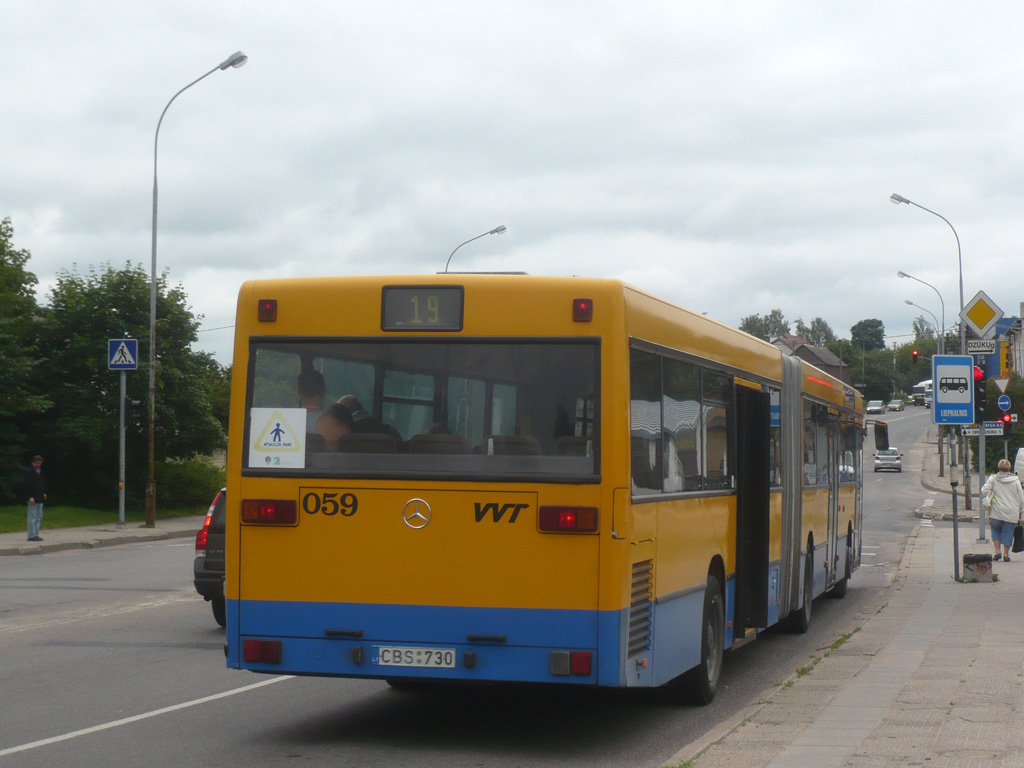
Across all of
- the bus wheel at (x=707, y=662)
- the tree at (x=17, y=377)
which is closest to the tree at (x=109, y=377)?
the tree at (x=17, y=377)

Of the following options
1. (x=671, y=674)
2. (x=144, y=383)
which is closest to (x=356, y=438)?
(x=671, y=674)

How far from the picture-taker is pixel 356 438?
7.58 m

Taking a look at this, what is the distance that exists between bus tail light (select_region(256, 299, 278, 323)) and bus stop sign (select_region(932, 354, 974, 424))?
12.5 m

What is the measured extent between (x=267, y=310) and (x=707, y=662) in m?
4.01

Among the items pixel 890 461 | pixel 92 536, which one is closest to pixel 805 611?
pixel 92 536

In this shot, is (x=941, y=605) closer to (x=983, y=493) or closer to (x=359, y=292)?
(x=983, y=493)

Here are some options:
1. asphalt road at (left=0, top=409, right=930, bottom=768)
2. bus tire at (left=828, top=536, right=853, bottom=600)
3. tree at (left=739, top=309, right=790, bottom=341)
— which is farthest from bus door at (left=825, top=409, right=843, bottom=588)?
tree at (left=739, top=309, right=790, bottom=341)

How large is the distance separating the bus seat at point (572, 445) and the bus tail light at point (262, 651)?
6.48 feet

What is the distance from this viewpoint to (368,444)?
298 inches

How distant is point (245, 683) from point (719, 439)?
410 centimetres

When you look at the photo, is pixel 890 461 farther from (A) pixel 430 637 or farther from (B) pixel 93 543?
(A) pixel 430 637

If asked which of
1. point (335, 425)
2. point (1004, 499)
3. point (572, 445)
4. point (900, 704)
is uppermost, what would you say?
point (335, 425)

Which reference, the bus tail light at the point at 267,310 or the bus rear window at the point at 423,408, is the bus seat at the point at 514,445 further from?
the bus tail light at the point at 267,310

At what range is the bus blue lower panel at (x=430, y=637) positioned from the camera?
23.7 feet
